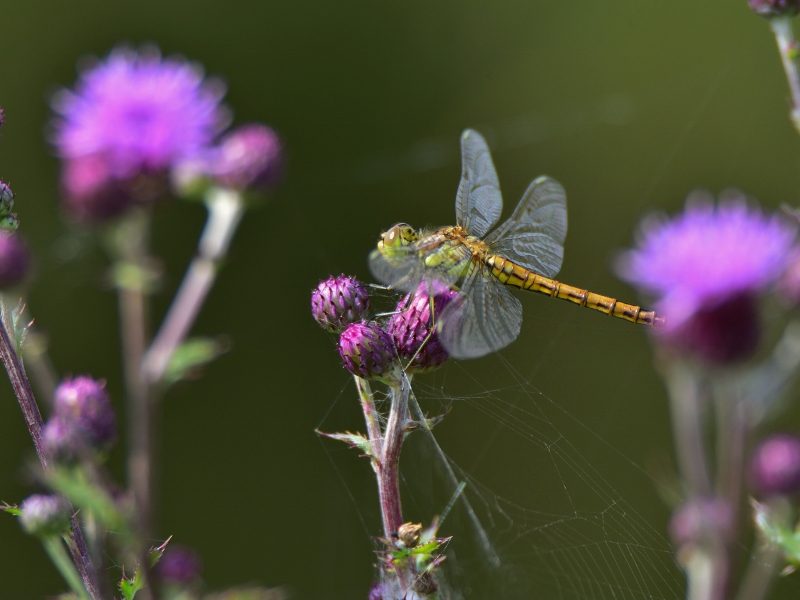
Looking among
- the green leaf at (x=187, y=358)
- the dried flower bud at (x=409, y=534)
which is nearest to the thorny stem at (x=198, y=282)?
the green leaf at (x=187, y=358)

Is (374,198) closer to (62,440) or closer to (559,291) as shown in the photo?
(559,291)

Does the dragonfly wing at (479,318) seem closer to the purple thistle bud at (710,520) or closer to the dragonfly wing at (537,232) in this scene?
the dragonfly wing at (537,232)

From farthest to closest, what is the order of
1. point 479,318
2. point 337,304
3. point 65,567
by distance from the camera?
point 479,318
point 337,304
point 65,567

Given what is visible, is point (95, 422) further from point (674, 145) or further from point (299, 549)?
point (674, 145)

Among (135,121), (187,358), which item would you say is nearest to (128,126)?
(135,121)

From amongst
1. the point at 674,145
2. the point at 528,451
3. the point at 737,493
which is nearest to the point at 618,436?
the point at 528,451

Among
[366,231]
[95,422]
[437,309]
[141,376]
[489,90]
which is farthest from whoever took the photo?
[489,90]
